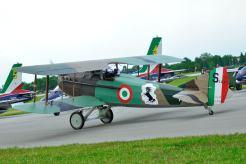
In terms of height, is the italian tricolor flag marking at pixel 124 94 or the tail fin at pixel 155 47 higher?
the tail fin at pixel 155 47

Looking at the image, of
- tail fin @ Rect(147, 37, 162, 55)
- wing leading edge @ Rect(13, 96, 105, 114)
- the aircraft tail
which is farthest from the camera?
tail fin @ Rect(147, 37, 162, 55)

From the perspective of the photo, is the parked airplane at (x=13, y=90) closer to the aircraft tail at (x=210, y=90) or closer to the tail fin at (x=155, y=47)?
the tail fin at (x=155, y=47)

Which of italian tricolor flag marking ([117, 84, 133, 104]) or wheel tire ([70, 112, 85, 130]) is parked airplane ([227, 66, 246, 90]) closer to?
italian tricolor flag marking ([117, 84, 133, 104])

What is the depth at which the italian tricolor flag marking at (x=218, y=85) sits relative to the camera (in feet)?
59.5

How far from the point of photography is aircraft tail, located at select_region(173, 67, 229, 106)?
59.6 ft

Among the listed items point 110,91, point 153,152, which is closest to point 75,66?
point 110,91

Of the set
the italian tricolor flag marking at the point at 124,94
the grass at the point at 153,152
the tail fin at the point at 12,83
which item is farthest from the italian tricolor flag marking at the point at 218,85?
the tail fin at the point at 12,83

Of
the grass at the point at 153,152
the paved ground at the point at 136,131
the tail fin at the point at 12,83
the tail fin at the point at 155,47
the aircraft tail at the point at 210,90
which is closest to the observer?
the grass at the point at 153,152

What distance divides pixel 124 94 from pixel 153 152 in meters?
9.34

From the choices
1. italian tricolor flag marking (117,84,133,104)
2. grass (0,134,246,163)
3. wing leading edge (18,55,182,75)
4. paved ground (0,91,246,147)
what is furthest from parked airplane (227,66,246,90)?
grass (0,134,246,163)

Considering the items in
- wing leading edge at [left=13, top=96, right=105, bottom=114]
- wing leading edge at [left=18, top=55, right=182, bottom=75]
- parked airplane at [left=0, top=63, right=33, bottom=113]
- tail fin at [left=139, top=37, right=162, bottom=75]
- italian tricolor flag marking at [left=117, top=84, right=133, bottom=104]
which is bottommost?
parked airplane at [left=0, top=63, right=33, bottom=113]

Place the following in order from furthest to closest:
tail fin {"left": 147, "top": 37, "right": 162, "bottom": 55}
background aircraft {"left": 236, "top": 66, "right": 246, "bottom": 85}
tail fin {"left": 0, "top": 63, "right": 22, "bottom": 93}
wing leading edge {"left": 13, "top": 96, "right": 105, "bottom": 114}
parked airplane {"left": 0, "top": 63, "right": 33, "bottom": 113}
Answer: tail fin {"left": 147, "top": 37, "right": 162, "bottom": 55} → tail fin {"left": 0, "top": 63, "right": 22, "bottom": 93} → parked airplane {"left": 0, "top": 63, "right": 33, "bottom": 113} → background aircraft {"left": 236, "top": 66, "right": 246, "bottom": 85} → wing leading edge {"left": 13, "top": 96, "right": 105, "bottom": 114}

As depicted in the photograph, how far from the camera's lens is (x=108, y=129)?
18.4 m

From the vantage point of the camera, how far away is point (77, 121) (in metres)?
19.5
